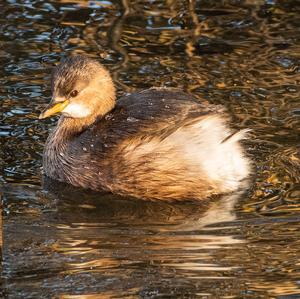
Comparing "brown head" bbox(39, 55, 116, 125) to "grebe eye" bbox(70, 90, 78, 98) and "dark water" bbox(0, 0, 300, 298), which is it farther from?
"dark water" bbox(0, 0, 300, 298)

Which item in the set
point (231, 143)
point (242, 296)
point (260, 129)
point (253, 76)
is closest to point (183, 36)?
point (253, 76)

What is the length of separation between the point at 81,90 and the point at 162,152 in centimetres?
93

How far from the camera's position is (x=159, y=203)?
7676mm

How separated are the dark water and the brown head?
0.50 meters

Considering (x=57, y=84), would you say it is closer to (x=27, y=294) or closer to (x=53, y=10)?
(x=27, y=294)

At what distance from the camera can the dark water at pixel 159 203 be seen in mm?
6066

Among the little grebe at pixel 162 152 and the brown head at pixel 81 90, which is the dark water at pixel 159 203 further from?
the brown head at pixel 81 90

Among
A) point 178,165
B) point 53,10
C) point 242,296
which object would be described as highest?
point 242,296

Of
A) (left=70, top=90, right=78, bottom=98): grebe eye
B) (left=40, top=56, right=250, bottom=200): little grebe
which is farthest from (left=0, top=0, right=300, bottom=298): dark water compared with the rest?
(left=70, top=90, right=78, bottom=98): grebe eye

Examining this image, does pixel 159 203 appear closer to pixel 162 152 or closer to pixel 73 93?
pixel 162 152

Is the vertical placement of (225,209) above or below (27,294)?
below

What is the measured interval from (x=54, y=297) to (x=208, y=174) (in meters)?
2.25

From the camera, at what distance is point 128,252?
648 cm

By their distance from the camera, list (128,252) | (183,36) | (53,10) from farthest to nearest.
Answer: (53,10)
(183,36)
(128,252)
